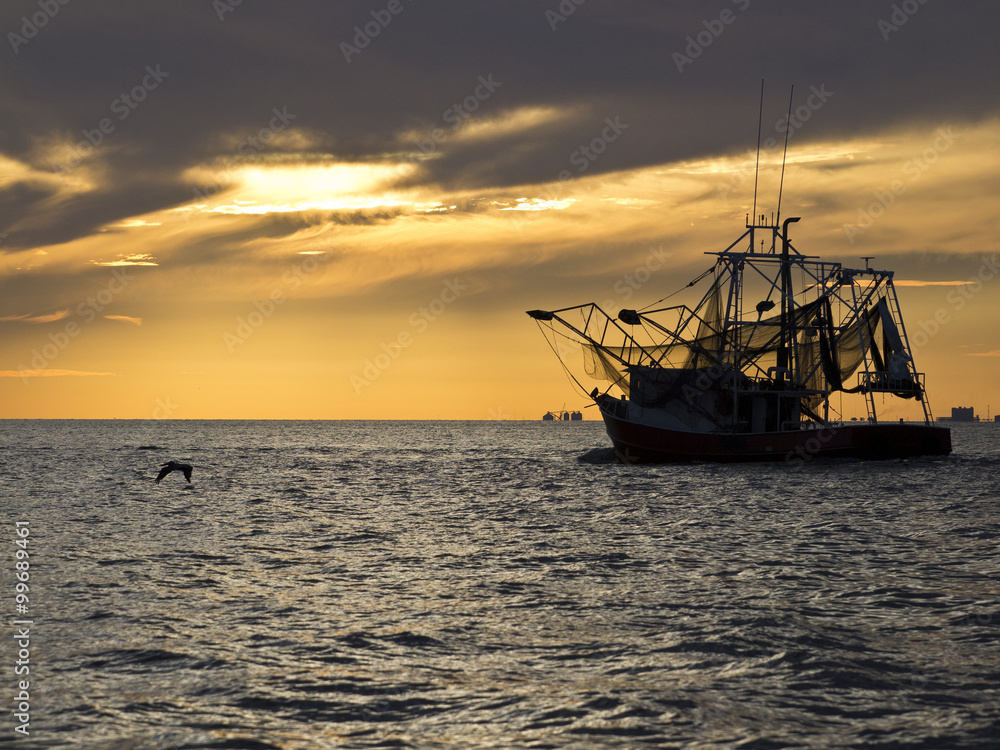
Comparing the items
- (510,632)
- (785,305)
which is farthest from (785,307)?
(510,632)

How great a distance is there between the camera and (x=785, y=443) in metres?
55.7

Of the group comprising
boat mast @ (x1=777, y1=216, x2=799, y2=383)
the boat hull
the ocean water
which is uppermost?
boat mast @ (x1=777, y1=216, x2=799, y2=383)

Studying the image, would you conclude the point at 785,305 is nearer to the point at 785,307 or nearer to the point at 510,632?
the point at 785,307

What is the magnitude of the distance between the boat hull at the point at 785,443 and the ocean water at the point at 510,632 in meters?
24.1

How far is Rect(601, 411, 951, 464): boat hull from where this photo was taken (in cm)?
5594

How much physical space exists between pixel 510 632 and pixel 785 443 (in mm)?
45588

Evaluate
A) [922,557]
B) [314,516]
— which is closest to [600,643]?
[922,557]

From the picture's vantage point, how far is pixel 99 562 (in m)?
21.1

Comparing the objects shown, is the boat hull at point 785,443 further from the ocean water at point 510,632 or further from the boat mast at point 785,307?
the ocean water at point 510,632

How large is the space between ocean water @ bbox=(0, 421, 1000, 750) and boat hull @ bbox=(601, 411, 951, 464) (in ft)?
79.0

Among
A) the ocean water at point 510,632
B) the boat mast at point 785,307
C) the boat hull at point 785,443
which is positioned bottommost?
the ocean water at point 510,632

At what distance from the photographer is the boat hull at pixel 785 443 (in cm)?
5594

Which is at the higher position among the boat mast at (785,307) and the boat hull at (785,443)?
the boat mast at (785,307)

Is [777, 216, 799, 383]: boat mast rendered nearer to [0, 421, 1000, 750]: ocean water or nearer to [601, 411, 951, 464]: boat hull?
[601, 411, 951, 464]: boat hull
